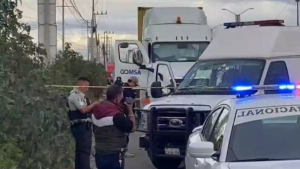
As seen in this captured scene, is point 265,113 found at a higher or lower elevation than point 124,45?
lower

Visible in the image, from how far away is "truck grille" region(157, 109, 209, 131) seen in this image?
11375 mm

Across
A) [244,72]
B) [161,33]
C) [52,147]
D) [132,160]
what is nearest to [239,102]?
[52,147]

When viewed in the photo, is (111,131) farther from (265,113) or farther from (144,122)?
(144,122)

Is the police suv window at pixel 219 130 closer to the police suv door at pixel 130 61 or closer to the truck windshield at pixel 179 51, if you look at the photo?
the police suv door at pixel 130 61

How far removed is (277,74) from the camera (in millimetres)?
12000

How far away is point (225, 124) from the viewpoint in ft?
21.9

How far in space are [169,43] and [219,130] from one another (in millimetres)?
14803

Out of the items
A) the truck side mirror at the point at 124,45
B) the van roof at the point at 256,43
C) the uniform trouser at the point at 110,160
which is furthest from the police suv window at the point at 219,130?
the truck side mirror at the point at 124,45

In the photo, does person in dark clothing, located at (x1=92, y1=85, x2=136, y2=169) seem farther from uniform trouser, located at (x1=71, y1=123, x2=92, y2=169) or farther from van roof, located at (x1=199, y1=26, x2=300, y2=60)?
van roof, located at (x1=199, y1=26, x2=300, y2=60)

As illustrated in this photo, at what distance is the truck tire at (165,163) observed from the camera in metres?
12.3

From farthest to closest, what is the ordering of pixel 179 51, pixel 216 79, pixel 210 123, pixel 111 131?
1. pixel 179 51
2. pixel 216 79
3. pixel 111 131
4. pixel 210 123

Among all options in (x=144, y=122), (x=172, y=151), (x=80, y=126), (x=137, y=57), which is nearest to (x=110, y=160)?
(x=80, y=126)

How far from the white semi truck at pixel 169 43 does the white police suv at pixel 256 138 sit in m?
13.3

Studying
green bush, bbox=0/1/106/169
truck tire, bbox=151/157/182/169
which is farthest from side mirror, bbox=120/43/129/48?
green bush, bbox=0/1/106/169
